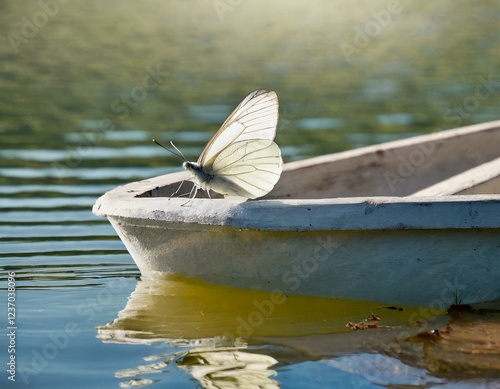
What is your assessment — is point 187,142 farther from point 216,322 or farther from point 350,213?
point 350,213

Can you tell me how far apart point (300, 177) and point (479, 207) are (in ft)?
Answer: 5.98

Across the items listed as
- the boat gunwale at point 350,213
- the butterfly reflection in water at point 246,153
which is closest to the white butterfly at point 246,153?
the butterfly reflection in water at point 246,153

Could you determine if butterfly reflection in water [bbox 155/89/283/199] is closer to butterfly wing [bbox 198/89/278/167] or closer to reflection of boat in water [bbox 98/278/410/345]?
butterfly wing [bbox 198/89/278/167]

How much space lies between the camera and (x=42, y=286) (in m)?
5.86

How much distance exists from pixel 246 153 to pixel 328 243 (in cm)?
63

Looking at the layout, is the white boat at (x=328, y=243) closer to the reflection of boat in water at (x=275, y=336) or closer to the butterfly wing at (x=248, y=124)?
the reflection of boat in water at (x=275, y=336)

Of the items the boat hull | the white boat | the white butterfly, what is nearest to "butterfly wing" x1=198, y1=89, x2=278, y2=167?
the white butterfly

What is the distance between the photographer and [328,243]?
493cm

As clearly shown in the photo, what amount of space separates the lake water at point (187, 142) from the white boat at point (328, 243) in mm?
138

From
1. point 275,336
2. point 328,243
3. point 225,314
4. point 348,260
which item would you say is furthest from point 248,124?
point 275,336

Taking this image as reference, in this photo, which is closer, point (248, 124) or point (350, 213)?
point (350, 213)

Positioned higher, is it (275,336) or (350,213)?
(350,213)

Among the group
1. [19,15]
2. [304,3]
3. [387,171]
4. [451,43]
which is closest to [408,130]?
[387,171]

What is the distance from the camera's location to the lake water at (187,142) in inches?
178
